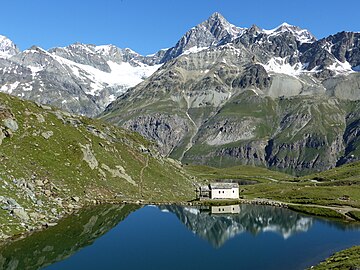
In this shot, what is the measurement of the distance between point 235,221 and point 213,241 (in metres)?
22.7

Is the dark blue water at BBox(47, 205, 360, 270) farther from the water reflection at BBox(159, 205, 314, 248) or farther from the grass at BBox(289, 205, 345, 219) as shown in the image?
the grass at BBox(289, 205, 345, 219)

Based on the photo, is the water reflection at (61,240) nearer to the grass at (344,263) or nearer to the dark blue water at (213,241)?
the dark blue water at (213,241)

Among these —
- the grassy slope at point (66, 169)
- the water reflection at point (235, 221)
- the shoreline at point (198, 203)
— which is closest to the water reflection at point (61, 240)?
the shoreline at point (198, 203)

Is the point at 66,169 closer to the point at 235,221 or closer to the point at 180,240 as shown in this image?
the point at 180,240

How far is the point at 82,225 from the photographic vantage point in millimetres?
92625

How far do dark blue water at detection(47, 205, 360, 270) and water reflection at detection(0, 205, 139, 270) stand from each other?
87.9 inches

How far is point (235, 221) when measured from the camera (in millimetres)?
112438

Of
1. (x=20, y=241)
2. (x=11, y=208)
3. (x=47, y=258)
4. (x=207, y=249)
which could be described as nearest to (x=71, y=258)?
(x=47, y=258)

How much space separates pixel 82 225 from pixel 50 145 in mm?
34284

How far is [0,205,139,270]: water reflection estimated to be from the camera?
227ft

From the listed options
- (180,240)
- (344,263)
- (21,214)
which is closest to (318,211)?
(180,240)

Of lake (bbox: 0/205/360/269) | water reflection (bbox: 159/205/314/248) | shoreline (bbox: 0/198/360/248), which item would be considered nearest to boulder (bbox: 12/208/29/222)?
shoreline (bbox: 0/198/360/248)

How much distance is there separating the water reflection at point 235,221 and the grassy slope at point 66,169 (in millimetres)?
13375

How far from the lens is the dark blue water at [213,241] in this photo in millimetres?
73125
